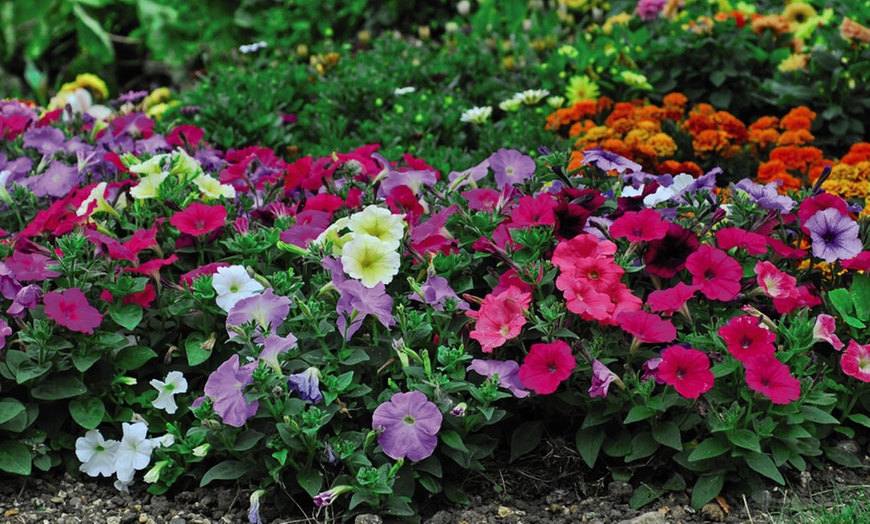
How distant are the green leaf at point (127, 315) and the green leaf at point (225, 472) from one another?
0.46 metres

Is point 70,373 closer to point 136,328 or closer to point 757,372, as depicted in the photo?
point 136,328

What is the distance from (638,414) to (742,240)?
647 mm

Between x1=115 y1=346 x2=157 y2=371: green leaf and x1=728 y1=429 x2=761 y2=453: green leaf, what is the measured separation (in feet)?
5.34

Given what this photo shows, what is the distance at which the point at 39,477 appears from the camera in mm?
2807

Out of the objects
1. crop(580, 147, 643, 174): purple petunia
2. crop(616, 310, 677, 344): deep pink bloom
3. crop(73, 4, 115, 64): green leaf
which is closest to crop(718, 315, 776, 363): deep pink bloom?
crop(616, 310, 677, 344): deep pink bloom

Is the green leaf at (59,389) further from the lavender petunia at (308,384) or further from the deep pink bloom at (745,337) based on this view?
A: the deep pink bloom at (745,337)

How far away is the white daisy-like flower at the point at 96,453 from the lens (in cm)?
272

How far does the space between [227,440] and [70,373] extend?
0.60 metres

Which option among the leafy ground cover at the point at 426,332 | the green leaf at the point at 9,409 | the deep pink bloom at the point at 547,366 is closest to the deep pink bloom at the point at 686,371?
the leafy ground cover at the point at 426,332

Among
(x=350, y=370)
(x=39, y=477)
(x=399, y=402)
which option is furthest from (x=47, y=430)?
(x=399, y=402)

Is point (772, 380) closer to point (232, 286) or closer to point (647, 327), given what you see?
point (647, 327)

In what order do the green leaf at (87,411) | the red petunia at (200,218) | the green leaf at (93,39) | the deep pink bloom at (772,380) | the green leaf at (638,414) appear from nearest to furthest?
the deep pink bloom at (772,380) → the green leaf at (638,414) → the green leaf at (87,411) → the red petunia at (200,218) → the green leaf at (93,39)

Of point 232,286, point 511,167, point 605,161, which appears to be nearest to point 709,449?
point 605,161

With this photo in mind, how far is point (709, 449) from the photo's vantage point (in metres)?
2.52
